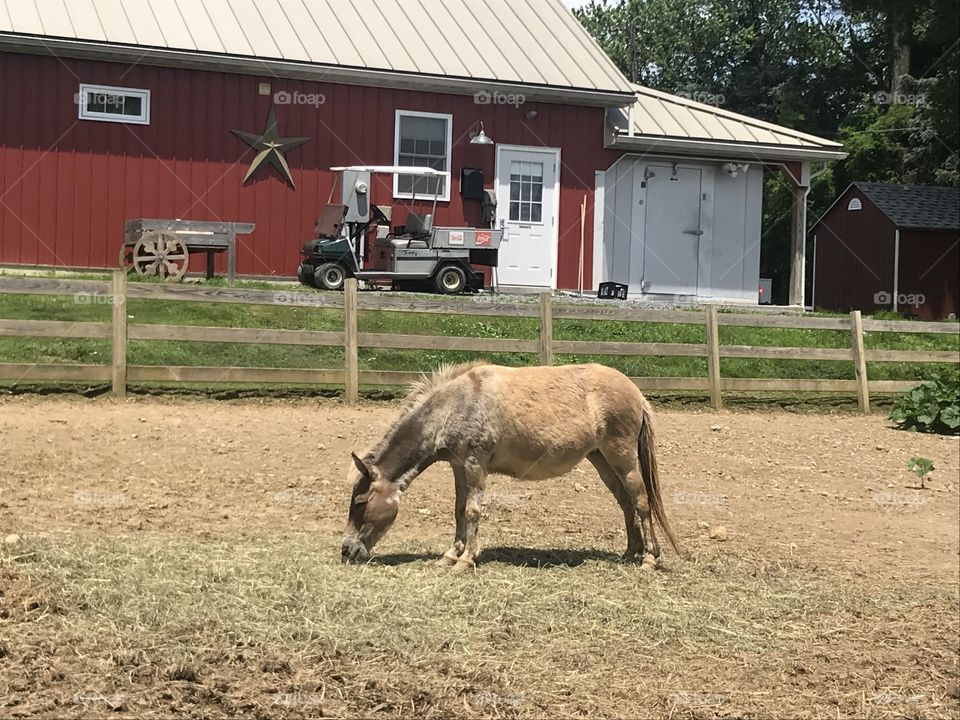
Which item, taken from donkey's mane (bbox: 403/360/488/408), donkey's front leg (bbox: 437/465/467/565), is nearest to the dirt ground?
donkey's front leg (bbox: 437/465/467/565)

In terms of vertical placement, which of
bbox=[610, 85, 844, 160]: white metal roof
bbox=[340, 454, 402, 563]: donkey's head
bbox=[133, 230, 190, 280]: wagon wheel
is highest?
bbox=[610, 85, 844, 160]: white metal roof

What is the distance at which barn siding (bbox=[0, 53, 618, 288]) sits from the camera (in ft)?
59.4

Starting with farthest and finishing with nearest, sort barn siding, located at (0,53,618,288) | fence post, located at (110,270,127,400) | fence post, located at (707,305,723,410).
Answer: barn siding, located at (0,53,618,288)
fence post, located at (707,305,723,410)
fence post, located at (110,270,127,400)

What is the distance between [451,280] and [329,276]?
1.93 metres

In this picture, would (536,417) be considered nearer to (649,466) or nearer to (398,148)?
(649,466)

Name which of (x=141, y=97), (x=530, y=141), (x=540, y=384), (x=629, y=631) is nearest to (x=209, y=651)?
(x=629, y=631)

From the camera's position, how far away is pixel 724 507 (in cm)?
991

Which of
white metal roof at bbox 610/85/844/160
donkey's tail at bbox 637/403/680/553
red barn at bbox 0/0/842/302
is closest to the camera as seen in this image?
donkey's tail at bbox 637/403/680/553

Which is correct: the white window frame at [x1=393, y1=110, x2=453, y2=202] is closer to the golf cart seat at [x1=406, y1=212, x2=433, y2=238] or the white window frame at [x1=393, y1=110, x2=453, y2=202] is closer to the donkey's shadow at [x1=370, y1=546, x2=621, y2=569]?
the golf cart seat at [x1=406, y1=212, x2=433, y2=238]

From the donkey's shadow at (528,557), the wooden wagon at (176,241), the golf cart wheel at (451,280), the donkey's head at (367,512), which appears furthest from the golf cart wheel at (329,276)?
the donkey's head at (367,512)

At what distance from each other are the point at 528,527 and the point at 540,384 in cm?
174

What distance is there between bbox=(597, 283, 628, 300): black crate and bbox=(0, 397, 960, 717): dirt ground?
24.9 feet

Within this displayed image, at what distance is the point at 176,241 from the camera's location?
1694 cm

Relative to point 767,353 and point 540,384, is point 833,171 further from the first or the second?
point 540,384
